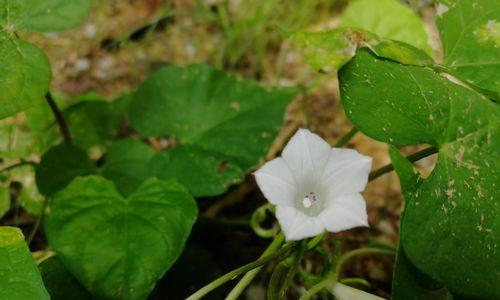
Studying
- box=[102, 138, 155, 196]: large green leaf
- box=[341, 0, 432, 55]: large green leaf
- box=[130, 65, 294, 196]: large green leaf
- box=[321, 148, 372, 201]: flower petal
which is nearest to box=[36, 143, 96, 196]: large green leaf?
box=[102, 138, 155, 196]: large green leaf

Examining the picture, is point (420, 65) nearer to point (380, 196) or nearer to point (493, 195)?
point (493, 195)

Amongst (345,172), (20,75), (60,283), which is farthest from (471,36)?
(60,283)

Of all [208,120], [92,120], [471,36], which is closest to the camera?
[471,36]

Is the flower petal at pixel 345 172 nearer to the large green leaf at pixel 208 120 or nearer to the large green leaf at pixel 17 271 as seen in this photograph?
the large green leaf at pixel 208 120

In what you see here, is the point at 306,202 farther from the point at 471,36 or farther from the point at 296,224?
the point at 471,36

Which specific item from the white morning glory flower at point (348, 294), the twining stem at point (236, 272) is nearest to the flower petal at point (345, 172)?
the twining stem at point (236, 272)

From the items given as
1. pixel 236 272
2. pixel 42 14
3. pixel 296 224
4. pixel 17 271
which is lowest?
pixel 236 272

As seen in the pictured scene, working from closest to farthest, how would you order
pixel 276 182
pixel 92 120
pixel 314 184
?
pixel 276 182
pixel 314 184
pixel 92 120

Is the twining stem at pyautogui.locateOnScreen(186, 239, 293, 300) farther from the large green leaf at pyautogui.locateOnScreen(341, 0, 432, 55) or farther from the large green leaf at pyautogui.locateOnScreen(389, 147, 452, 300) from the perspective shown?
the large green leaf at pyautogui.locateOnScreen(341, 0, 432, 55)
